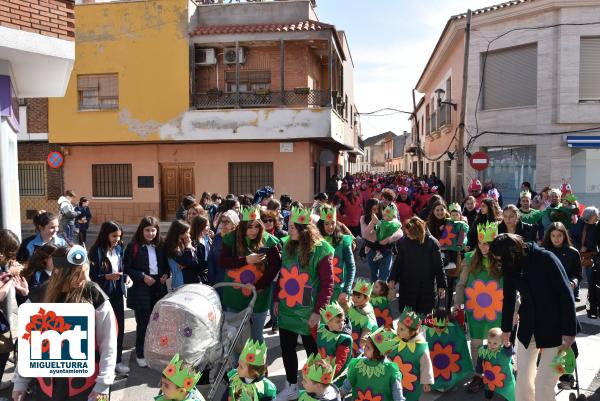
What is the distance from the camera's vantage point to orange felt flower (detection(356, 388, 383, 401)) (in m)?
3.98

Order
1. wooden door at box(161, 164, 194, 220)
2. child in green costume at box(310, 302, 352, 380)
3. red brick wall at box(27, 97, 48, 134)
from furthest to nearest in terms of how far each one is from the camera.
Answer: red brick wall at box(27, 97, 48, 134), wooden door at box(161, 164, 194, 220), child in green costume at box(310, 302, 352, 380)

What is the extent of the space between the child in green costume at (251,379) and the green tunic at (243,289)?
1.14 metres

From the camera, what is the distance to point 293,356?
15.5 feet

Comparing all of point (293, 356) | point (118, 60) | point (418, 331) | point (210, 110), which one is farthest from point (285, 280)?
point (118, 60)

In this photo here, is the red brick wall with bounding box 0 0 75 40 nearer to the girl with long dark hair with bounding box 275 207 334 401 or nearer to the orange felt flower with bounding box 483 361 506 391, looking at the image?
the girl with long dark hair with bounding box 275 207 334 401

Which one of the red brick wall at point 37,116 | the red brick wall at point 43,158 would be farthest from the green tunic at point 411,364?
the red brick wall at point 37,116

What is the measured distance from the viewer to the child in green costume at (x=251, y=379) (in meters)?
3.72

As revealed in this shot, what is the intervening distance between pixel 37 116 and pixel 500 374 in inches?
785

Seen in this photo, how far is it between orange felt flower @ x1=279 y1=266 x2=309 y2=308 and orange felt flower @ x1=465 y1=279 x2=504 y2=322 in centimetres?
185

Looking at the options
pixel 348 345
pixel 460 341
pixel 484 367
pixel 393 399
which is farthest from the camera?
pixel 460 341

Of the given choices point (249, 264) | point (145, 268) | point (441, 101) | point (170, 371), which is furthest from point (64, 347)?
point (441, 101)

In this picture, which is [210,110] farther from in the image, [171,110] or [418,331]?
[418,331]

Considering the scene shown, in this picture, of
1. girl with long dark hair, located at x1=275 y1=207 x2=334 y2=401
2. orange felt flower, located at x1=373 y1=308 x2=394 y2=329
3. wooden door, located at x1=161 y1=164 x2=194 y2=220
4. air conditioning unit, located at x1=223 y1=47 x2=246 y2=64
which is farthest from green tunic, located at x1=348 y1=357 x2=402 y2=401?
wooden door, located at x1=161 y1=164 x2=194 y2=220

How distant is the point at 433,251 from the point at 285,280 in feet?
5.87
